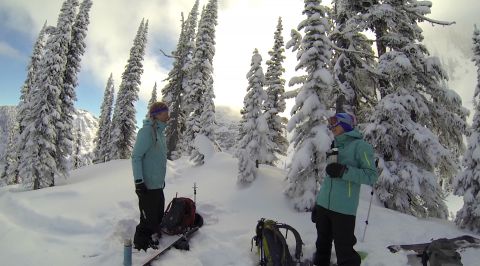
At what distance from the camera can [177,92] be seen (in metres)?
34.8

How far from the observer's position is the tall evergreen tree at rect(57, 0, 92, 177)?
1118 inches

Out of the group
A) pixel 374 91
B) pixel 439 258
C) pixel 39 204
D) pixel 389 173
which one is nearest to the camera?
pixel 439 258

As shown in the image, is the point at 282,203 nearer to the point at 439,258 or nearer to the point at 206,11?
the point at 439,258

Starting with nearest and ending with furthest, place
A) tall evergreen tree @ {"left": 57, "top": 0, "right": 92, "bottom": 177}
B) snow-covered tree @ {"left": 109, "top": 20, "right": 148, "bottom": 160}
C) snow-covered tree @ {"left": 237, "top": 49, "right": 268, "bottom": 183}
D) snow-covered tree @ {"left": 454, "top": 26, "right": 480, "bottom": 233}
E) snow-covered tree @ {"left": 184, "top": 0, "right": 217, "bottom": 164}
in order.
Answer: snow-covered tree @ {"left": 454, "top": 26, "right": 480, "bottom": 233} → snow-covered tree @ {"left": 237, "top": 49, "right": 268, "bottom": 183} → tall evergreen tree @ {"left": 57, "top": 0, "right": 92, "bottom": 177} → snow-covered tree @ {"left": 184, "top": 0, "right": 217, "bottom": 164} → snow-covered tree @ {"left": 109, "top": 20, "right": 148, "bottom": 160}

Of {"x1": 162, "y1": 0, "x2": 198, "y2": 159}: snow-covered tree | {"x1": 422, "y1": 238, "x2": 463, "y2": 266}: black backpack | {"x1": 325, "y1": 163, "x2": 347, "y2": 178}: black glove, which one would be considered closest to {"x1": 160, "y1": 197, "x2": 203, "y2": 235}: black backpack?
{"x1": 325, "y1": 163, "x2": 347, "y2": 178}: black glove

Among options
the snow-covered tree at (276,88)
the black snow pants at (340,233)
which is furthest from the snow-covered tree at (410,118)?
the snow-covered tree at (276,88)

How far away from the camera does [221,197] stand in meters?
10.7

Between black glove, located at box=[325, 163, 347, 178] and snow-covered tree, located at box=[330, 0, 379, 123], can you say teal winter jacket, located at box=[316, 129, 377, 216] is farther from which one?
snow-covered tree, located at box=[330, 0, 379, 123]

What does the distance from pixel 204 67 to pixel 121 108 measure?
13.8 m

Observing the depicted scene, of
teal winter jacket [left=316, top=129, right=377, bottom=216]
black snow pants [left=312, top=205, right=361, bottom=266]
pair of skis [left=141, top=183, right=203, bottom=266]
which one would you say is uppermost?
teal winter jacket [left=316, top=129, right=377, bottom=216]

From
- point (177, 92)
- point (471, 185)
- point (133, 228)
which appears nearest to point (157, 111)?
point (133, 228)

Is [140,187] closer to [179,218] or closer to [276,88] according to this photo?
[179,218]

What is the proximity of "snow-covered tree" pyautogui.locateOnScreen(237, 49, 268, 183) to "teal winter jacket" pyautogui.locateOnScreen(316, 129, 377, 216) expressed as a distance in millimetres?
7272

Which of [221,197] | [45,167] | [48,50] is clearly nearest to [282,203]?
[221,197]
